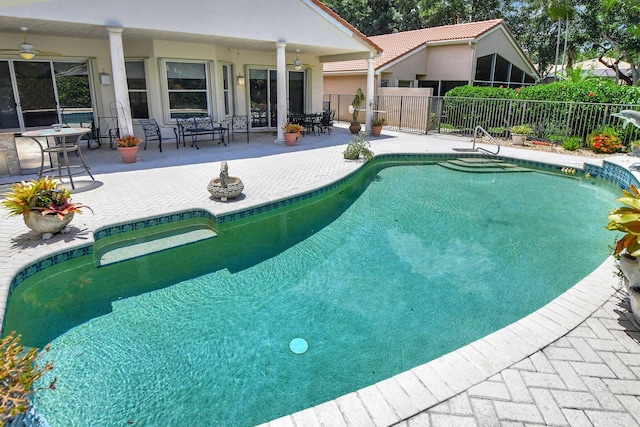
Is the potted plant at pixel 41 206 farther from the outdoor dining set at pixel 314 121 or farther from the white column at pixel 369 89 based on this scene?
the white column at pixel 369 89

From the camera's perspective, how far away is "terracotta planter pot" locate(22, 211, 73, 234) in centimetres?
533

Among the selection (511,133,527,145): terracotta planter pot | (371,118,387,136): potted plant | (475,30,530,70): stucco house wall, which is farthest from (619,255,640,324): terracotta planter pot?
(475,30,530,70): stucco house wall

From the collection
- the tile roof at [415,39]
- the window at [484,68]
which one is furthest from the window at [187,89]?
the window at [484,68]

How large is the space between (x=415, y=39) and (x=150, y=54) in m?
16.1

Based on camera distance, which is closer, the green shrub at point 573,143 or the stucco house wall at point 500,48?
the green shrub at point 573,143

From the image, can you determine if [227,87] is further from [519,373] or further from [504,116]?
[519,373]

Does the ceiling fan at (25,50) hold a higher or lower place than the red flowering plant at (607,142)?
higher

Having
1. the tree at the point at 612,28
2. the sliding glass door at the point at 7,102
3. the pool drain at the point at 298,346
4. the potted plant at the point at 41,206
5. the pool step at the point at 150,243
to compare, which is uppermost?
the tree at the point at 612,28

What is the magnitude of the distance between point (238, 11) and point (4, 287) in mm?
9467

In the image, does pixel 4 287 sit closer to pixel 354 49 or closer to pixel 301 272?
pixel 301 272

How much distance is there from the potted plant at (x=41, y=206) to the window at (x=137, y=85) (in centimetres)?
822

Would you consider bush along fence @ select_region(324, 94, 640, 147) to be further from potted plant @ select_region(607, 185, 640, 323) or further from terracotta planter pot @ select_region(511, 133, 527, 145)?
potted plant @ select_region(607, 185, 640, 323)

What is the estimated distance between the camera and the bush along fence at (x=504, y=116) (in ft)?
43.2

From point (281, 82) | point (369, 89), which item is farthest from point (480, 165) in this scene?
point (281, 82)
